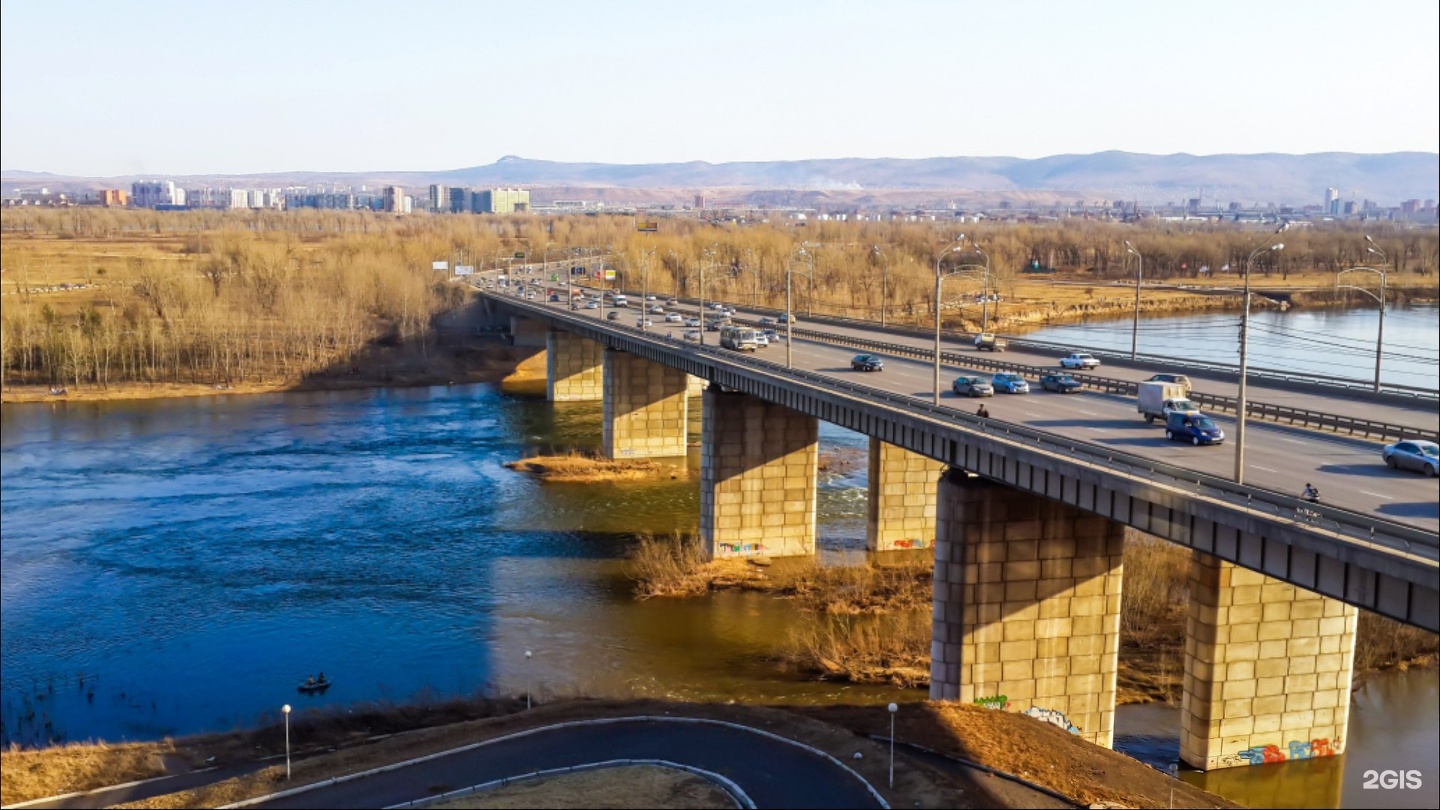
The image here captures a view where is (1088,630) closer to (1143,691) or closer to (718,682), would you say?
(1143,691)

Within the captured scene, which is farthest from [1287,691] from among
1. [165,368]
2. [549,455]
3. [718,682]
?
[165,368]

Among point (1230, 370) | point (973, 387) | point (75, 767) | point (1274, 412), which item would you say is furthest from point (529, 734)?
point (1230, 370)

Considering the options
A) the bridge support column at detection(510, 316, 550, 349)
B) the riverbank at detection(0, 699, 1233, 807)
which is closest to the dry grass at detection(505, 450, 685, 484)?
the riverbank at detection(0, 699, 1233, 807)

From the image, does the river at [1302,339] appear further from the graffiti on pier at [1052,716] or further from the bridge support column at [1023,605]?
the graffiti on pier at [1052,716]

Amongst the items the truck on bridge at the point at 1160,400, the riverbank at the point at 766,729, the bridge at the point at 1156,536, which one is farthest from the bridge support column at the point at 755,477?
the riverbank at the point at 766,729

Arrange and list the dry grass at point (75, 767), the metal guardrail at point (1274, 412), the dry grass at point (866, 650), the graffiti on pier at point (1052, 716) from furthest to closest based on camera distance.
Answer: the dry grass at point (866, 650), the graffiti on pier at point (1052, 716), the metal guardrail at point (1274, 412), the dry grass at point (75, 767)
